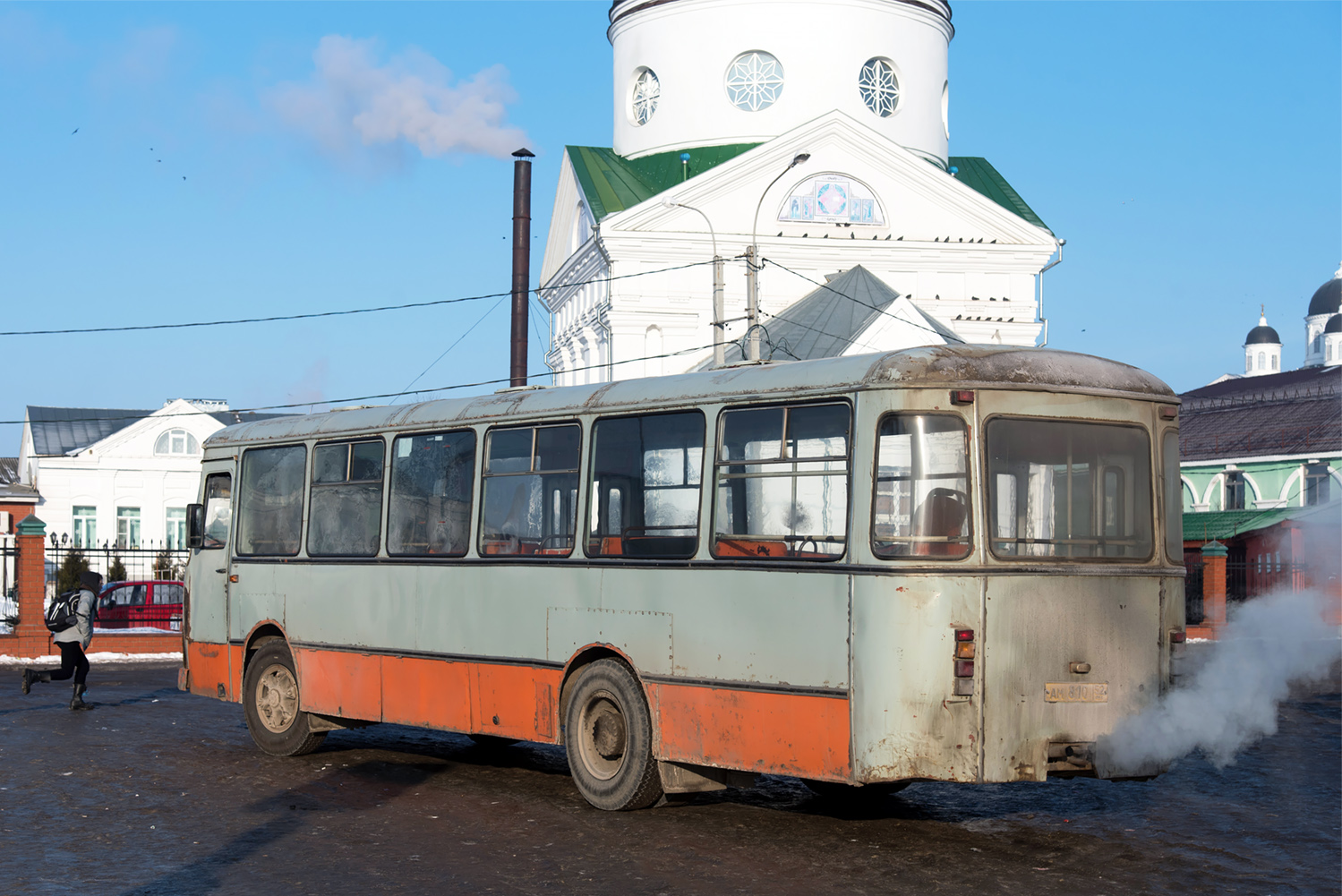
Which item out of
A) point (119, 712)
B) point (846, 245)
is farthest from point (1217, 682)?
point (846, 245)

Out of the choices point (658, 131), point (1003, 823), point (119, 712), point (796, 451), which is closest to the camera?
point (796, 451)

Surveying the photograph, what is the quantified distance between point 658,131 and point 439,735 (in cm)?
3449

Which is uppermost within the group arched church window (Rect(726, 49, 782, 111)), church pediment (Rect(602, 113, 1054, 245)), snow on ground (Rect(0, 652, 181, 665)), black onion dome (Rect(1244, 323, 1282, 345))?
black onion dome (Rect(1244, 323, 1282, 345))

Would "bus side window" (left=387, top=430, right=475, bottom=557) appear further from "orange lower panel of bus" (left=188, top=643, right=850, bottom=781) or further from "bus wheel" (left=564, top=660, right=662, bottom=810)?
"bus wheel" (left=564, top=660, right=662, bottom=810)

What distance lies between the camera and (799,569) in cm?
948

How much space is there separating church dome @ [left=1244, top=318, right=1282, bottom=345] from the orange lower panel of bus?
5270 inches

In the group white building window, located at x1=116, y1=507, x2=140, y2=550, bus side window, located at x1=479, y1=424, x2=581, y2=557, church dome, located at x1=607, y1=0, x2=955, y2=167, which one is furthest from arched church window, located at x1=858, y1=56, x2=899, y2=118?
white building window, located at x1=116, y1=507, x2=140, y2=550

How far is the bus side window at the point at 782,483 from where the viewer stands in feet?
30.9

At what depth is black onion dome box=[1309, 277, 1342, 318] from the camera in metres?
131

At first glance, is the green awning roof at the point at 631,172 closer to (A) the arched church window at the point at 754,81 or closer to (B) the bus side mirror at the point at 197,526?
(A) the arched church window at the point at 754,81

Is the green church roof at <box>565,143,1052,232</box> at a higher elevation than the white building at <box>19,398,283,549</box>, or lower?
higher

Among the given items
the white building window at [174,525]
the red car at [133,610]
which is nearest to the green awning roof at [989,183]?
the red car at [133,610]

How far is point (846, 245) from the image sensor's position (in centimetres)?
4462

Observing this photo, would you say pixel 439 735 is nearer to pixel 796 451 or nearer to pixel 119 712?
pixel 119 712
